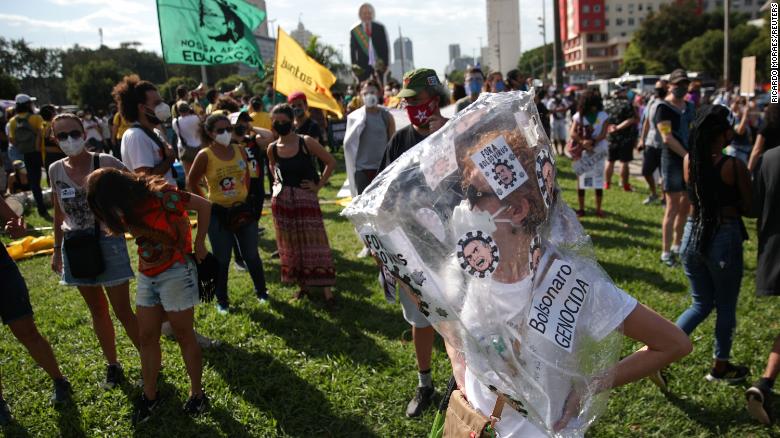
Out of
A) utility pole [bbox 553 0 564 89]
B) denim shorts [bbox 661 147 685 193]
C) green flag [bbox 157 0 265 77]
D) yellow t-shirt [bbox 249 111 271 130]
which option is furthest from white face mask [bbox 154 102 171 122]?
utility pole [bbox 553 0 564 89]

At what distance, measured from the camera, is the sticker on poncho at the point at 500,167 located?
133 cm

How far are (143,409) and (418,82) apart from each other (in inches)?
106

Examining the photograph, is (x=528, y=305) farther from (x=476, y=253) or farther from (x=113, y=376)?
(x=113, y=376)

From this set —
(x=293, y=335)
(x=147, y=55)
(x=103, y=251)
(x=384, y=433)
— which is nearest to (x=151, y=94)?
(x=103, y=251)

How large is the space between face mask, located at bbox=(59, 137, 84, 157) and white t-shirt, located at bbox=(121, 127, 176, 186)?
2.19 feet

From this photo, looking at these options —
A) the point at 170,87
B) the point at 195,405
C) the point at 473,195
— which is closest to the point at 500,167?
the point at 473,195

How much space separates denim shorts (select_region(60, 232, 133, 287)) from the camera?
12.1 ft

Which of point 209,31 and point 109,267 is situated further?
point 209,31

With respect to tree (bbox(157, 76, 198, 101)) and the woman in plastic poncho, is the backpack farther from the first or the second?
the woman in plastic poncho

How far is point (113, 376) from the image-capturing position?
4016 millimetres

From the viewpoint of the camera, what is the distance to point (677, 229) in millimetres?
6008

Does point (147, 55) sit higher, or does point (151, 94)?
point (147, 55)

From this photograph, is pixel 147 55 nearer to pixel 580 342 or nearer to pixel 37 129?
pixel 37 129

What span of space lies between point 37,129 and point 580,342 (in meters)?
10.9
